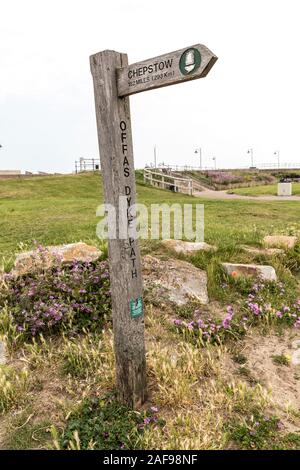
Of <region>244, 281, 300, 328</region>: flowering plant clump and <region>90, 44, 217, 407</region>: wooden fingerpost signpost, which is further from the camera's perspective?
<region>244, 281, 300, 328</region>: flowering plant clump

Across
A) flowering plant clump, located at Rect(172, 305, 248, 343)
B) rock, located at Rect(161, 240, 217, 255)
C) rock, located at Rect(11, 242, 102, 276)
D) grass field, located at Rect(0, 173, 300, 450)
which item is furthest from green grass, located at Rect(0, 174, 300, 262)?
flowering plant clump, located at Rect(172, 305, 248, 343)

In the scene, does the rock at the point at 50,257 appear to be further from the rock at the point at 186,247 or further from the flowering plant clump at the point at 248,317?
the flowering plant clump at the point at 248,317

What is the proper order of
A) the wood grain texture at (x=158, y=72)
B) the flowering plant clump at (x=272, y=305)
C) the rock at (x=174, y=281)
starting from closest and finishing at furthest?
the wood grain texture at (x=158, y=72) → the flowering plant clump at (x=272, y=305) → the rock at (x=174, y=281)

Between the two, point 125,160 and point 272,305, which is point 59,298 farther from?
point 272,305

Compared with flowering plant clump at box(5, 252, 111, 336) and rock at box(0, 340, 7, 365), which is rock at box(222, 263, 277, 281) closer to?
flowering plant clump at box(5, 252, 111, 336)

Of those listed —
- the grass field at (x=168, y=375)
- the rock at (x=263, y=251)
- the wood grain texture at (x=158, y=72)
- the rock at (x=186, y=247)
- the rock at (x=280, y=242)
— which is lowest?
the grass field at (x=168, y=375)

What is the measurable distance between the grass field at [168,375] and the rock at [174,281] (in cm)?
14

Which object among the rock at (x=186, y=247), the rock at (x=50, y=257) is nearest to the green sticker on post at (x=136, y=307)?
the rock at (x=50, y=257)

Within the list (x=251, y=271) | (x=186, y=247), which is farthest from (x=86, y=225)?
(x=251, y=271)

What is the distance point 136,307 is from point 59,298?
1684mm

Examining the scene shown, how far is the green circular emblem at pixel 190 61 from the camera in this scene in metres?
2.39

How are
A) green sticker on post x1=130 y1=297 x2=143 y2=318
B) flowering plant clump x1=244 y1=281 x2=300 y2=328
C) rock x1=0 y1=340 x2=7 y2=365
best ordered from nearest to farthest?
green sticker on post x1=130 y1=297 x2=143 y2=318, rock x1=0 y1=340 x2=7 y2=365, flowering plant clump x1=244 y1=281 x2=300 y2=328

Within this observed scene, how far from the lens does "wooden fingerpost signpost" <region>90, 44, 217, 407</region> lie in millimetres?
2545

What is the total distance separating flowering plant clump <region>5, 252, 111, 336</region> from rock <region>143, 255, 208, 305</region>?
2.06ft
